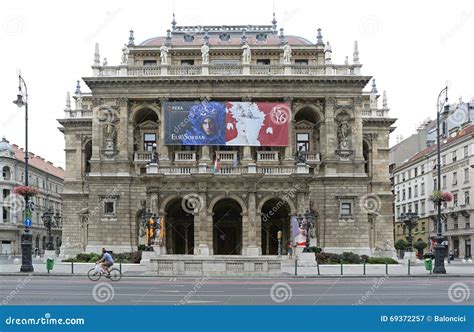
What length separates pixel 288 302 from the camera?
18.4 metres

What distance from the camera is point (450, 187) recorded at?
76625mm

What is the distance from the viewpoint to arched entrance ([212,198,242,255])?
181 feet

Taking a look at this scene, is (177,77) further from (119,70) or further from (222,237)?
(222,237)

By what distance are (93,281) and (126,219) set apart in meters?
24.9

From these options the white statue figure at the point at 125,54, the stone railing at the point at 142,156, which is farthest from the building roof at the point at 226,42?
the stone railing at the point at 142,156

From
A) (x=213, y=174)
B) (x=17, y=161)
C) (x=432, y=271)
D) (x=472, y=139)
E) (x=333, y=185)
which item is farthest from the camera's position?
(x=17, y=161)

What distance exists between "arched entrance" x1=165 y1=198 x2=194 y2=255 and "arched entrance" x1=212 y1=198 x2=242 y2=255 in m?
2.09

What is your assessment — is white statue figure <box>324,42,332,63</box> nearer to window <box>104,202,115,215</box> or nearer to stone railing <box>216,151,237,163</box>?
stone railing <box>216,151,237,163</box>

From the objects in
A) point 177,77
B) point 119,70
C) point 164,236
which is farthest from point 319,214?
point 119,70

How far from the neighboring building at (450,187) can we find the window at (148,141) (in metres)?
29.1

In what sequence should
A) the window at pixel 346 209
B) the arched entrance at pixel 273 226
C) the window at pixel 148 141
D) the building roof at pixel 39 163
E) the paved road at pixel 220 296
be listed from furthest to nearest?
the building roof at pixel 39 163 < the window at pixel 148 141 < the arched entrance at pixel 273 226 < the window at pixel 346 209 < the paved road at pixel 220 296

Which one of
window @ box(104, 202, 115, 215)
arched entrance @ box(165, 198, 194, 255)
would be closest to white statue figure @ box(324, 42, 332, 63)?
arched entrance @ box(165, 198, 194, 255)

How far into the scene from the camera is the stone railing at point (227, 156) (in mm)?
53781

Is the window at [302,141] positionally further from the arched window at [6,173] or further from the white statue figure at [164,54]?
the arched window at [6,173]
